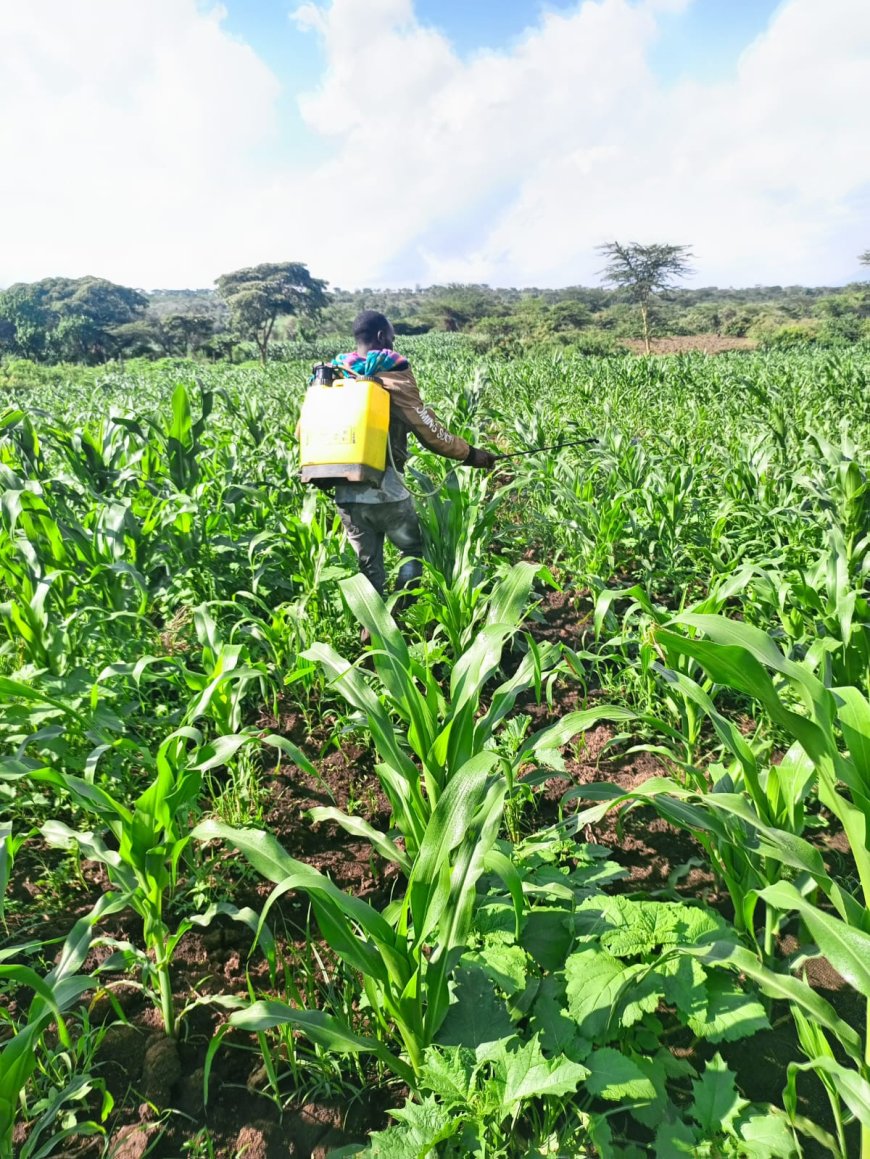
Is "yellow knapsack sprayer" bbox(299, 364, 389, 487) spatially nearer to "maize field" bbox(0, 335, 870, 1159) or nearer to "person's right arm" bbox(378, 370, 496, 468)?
"person's right arm" bbox(378, 370, 496, 468)

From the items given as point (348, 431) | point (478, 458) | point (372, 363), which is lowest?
point (478, 458)

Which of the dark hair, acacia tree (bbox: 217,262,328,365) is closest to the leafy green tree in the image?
acacia tree (bbox: 217,262,328,365)

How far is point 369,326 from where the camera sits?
272cm

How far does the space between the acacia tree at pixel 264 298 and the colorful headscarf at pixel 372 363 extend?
112 ft

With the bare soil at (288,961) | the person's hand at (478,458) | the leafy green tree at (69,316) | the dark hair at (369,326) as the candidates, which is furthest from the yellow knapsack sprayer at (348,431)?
the leafy green tree at (69,316)

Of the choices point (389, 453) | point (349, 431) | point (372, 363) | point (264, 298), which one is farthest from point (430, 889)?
point (264, 298)

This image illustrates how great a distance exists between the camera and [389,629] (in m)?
1.53

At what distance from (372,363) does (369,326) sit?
0.21 m

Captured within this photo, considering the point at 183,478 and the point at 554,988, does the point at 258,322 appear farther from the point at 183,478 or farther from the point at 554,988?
the point at 554,988

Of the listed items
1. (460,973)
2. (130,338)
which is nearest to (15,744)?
(460,973)

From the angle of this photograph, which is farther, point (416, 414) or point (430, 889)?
point (416, 414)

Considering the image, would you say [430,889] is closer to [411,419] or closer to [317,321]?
[411,419]

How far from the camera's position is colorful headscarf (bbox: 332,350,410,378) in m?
2.65

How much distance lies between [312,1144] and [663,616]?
1.36 meters
